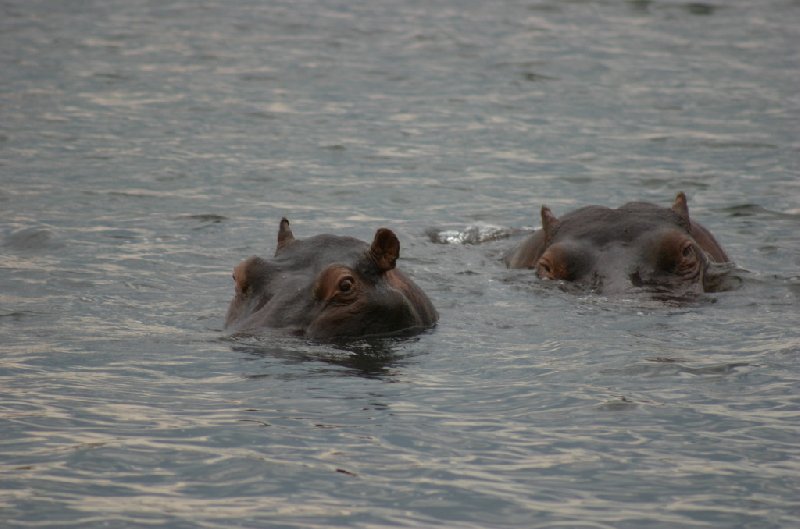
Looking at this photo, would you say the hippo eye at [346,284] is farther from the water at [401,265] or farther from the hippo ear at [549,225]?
the hippo ear at [549,225]

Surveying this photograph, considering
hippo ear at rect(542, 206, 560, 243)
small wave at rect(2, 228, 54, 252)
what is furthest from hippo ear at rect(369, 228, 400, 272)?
small wave at rect(2, 228, 54, 252)

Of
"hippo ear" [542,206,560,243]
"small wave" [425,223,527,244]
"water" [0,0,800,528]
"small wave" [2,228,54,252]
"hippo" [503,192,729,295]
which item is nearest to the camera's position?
"water" [0,0,800,528]

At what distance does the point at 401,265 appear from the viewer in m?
15.2

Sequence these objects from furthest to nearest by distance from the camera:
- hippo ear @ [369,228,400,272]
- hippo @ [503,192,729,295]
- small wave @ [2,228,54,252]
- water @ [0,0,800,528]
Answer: small wave @ [2,228,54,252] → hippo @ [503,192,729,295] → hippo ear @ [369,228,400,272] → water @ [0,0,800,528]

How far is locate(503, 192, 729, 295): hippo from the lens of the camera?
13000 millimetres

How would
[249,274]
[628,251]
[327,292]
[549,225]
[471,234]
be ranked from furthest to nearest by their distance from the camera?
[471,234] → [549,225] → [628,251] → [249,274] → [327,292]

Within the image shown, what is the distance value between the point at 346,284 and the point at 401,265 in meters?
4.52

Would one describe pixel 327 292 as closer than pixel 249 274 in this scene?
Yes

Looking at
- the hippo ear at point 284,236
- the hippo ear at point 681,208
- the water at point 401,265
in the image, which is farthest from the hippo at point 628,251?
the hippo ear at point 284,236

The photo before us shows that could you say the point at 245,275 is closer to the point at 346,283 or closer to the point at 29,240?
the point at 346,283

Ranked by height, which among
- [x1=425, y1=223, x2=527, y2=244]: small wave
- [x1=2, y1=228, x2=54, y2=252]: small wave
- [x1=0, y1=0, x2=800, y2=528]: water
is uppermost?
[x1=0, y1=0, x2=800, y2=528]: water

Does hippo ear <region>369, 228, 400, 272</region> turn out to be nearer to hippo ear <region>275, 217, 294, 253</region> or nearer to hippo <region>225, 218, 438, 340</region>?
hippo <region>225, 218, 438, 340</region>

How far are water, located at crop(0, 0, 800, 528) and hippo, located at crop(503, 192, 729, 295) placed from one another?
30 centimetres

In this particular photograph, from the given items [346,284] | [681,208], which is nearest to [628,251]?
[681,208]
